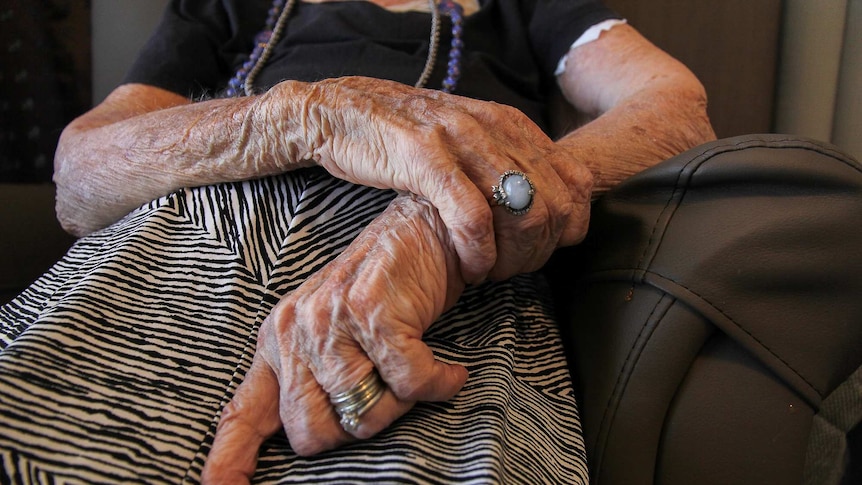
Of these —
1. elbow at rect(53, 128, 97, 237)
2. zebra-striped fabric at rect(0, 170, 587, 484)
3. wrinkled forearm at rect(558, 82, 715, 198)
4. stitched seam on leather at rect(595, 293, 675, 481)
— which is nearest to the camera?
zebra-striped fabric at rect(0, 170, 587, 484)

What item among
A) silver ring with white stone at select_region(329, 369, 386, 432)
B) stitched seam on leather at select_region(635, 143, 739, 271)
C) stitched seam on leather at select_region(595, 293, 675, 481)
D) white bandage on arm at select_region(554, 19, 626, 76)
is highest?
white bandage on arm at select_region(554, 19, 626, 76)

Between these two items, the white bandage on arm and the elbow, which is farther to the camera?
the white bandage on arm

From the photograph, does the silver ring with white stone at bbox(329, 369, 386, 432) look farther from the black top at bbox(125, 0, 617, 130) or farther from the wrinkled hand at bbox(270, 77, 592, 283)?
the black top at bbox(125, 0, 617, 130)

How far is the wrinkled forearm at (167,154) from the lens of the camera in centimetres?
63

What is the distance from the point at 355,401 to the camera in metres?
0.47

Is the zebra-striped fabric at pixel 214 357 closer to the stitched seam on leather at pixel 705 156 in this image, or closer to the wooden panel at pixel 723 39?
the stitched seam on leather at pixel 705 156

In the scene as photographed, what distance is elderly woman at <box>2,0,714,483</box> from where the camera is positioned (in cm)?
48

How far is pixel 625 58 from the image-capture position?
99 centimetres

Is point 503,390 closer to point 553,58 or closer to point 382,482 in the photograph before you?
point 382,482

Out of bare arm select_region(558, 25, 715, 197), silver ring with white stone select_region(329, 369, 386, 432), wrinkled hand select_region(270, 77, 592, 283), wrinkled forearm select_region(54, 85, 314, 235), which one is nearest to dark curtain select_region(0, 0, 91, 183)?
wrinkled forearm select_region(54, 85, 314, 235)

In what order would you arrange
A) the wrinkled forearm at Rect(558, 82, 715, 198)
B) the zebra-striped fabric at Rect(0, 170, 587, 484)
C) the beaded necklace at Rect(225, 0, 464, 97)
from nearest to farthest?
the zebra-striped fabric at Rect(0, 170, 587, 484), the wrinkled forearm at Rect(558, 82, 715, 198), the beaded necklace at Rect(225, 0, 464, 97)

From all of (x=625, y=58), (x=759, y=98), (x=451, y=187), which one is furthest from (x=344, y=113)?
(x=759, y=98)

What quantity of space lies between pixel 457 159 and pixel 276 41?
63 cm

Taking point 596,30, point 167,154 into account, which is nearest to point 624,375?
point 167,154
